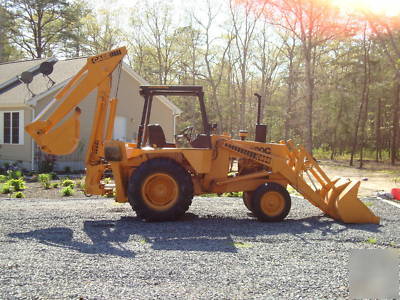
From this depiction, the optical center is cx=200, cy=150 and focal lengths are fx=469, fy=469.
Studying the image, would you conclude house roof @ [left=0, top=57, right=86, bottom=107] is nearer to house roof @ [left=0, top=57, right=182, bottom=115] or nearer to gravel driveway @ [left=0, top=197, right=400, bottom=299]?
house roof @ [left=0, top=57, right=182, bottom=115]

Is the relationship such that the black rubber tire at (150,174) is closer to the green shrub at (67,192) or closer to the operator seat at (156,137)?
the operator seat at (156,137)

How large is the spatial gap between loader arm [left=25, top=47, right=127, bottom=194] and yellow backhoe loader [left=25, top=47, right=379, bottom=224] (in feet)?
0.05

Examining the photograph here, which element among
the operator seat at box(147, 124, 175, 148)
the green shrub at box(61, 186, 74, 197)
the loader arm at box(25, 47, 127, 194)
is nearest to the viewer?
the loader arm at box(25, 47, 127, 194)

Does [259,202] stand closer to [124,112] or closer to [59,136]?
[59,136]

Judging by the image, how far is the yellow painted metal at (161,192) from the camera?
8.00m

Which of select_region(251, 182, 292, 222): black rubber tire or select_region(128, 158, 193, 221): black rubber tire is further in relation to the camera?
select_region(251, 182, 292, 222): black rubber tire

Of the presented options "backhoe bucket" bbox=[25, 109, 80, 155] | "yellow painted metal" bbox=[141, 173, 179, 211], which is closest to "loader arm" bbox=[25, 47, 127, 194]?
"backhoe bucket" bbox=[25, 109, 80, 155]

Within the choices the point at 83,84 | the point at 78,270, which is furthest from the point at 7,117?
the point at 78,270

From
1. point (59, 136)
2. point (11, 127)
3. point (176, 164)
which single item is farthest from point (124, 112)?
point (176, 164)

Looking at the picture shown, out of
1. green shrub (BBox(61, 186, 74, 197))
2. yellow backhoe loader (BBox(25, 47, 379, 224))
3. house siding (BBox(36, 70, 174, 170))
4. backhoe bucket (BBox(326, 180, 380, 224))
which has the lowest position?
green shrub (BBox(61, 186, 74, 197))

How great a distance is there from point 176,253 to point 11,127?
54.9ft

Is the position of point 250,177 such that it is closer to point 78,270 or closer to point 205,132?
point 205,132

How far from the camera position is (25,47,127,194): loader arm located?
26.9 ft

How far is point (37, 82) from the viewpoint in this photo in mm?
21156
